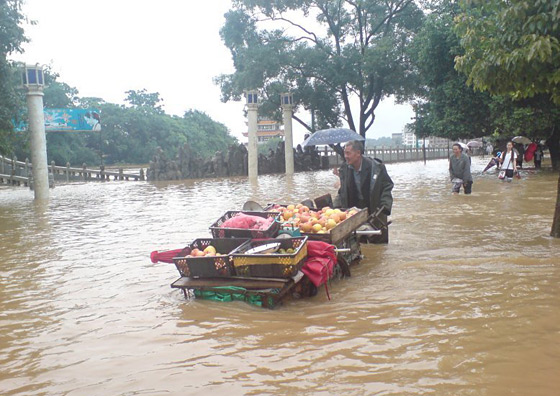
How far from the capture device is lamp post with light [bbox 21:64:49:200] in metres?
19.4

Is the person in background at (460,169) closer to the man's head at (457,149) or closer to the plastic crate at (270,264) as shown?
the man's head at (457,149)

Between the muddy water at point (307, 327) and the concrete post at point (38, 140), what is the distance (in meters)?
11.8

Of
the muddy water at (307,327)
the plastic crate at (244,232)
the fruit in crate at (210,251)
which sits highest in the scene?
the plastic crate at (244,232)

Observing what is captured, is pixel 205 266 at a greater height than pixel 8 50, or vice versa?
pixel 8 50

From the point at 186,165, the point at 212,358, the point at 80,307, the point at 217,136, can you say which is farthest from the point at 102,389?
the point at 217,136

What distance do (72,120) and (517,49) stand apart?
32.7 m

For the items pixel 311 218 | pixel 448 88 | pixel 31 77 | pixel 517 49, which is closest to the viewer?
pixel 311 218

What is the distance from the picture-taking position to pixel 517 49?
6.98m

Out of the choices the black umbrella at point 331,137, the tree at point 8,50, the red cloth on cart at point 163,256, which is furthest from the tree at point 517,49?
the tree at point 8,50

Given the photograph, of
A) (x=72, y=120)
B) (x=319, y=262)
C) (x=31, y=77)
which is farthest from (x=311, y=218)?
(x=72, y=120)

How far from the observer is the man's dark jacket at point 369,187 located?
7750 mm

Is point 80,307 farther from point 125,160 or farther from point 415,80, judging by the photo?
point 125,160

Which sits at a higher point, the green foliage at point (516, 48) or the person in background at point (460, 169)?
the green foliage at point (516, 48)

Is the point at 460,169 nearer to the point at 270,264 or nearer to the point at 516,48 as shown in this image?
the point at 516,48
